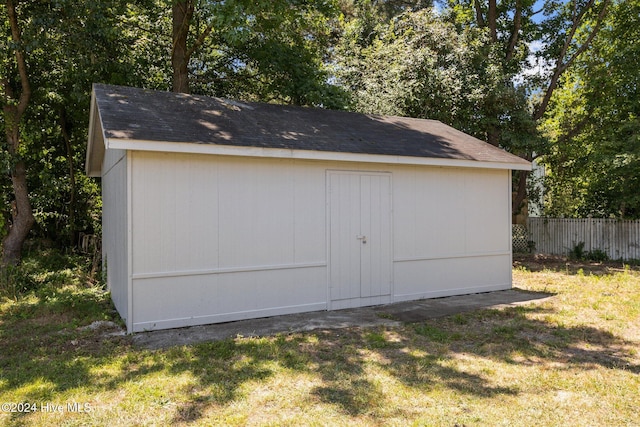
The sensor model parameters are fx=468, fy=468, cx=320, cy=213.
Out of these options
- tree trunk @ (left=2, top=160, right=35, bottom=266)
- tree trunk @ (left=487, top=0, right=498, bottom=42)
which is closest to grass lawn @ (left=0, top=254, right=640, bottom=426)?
tree trunk @ (left=2, top=160, right=35, bottom=266)

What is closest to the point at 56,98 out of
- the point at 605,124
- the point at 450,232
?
the point at 450,232

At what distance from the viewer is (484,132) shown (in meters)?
14.5

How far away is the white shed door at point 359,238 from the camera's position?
7.01 metres

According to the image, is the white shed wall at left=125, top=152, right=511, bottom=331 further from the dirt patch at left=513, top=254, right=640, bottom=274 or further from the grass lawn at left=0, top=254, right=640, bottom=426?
the dirt patch at left=513, top=254, right=640, bottom=274

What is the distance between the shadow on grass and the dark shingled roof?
8.04 ft

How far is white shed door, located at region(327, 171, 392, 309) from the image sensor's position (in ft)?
23.0

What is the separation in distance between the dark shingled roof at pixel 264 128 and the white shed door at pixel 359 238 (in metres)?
0.54

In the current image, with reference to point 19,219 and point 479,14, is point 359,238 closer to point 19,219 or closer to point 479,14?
point 19,219

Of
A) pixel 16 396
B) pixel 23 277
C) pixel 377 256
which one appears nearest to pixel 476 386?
pixel 377 256

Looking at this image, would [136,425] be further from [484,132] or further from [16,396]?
[484,132]

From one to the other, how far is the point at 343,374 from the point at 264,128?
13.3ft

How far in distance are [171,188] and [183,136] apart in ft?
2.20

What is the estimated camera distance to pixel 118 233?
6727mm

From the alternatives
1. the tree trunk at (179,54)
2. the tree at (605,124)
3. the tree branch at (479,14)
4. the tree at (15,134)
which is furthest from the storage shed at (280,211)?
the tree branch at (479,14)
